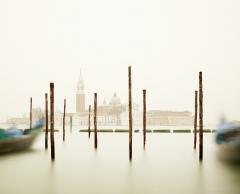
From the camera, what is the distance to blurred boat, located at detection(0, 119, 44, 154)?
20.5 metres

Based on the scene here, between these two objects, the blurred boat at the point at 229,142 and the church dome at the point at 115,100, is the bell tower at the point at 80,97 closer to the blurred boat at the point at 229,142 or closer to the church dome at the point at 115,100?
the church dome at the point at 115,100

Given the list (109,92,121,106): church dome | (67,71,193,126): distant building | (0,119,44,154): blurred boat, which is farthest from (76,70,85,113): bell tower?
(0,119,44,154): blurred boat

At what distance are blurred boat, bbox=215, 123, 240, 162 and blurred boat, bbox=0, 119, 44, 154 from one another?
11.3 m

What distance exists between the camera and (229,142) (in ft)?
55.7

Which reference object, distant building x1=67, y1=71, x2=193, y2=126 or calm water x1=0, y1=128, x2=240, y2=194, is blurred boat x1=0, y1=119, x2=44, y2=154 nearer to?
calm water x1=0, y1=128, x2=240, y2=194

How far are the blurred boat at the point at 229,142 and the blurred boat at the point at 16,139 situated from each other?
37.2 feet

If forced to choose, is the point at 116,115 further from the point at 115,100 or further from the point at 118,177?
the point at 118,177

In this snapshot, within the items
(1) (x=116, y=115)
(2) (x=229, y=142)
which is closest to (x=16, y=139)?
(2) (x=229, y=142)

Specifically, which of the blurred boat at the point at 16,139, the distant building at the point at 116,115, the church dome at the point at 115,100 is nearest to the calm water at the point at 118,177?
the blurred boat at the point at 16,139

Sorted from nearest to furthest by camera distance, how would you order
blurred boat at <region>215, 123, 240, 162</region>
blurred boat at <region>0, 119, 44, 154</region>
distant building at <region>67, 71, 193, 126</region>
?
blurred boat at <region>215, 123, 240, 162</region> → blurred boat at <region>0, 119, 44, 154</region> → distant building at <region>67, 71, 193, 126</region>

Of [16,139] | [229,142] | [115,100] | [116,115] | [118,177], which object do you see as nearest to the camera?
[118,177]

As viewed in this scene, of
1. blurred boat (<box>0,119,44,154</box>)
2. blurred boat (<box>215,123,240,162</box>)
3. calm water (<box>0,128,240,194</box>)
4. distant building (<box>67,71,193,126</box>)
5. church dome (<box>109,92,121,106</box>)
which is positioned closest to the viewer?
calm water (<box>0,128,240,194</box>)

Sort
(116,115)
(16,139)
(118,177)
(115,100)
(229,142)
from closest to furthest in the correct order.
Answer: (118,177) → (229,142) → (16,139) → (116,115) → (115,100)

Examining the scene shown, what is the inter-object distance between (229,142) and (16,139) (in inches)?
473
